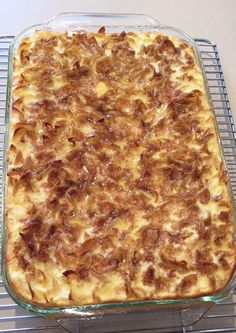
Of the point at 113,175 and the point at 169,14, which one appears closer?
the point at 113,175

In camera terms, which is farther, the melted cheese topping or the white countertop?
the white countertop

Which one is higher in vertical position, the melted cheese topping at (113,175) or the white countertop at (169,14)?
the white countertop at (169,14)

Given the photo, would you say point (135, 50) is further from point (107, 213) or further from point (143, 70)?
point (107, 213)

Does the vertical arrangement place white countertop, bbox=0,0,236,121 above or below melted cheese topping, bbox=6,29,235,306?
above

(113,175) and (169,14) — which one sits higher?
(169,14)

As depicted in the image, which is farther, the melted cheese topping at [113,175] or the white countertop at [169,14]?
the white countertop at [169,14]
